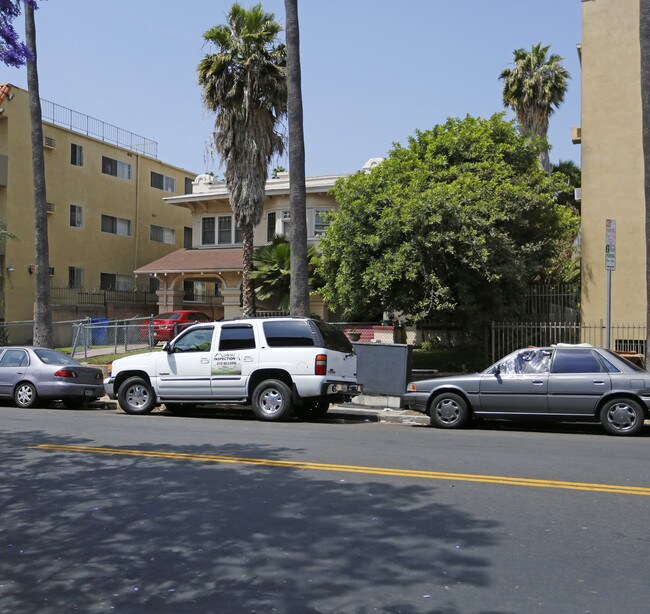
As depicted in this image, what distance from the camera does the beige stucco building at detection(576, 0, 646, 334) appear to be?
681 inches

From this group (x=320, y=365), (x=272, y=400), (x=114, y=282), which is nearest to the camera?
(x=320, y=365)

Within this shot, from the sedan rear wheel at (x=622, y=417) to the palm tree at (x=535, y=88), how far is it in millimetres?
24553

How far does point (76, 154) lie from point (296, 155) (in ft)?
74.0

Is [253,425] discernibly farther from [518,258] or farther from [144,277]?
[144,277]

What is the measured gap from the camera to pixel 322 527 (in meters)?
5.80

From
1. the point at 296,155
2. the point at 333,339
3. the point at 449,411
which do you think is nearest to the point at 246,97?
the point at 296,155

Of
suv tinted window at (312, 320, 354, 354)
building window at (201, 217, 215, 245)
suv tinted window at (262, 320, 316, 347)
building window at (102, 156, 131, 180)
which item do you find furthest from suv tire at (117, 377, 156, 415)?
building window at (102, 156, 131, 180)

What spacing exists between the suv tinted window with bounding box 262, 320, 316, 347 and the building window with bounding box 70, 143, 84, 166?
25651 mm

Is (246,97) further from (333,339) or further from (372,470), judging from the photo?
(372,470)

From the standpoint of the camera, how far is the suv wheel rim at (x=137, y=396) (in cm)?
1429

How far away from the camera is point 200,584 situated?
15.3ft

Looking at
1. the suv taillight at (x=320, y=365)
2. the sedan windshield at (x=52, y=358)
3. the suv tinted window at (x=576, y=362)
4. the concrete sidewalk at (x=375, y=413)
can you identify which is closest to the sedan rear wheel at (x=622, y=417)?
the suv tinted window at (x=576, y=362)

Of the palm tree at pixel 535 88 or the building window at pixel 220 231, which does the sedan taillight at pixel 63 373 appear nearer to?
the building window at pixel 220 231

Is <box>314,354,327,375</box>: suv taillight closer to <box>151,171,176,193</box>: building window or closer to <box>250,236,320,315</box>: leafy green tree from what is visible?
<box>250,236,320,315</box>: leafy green tree
